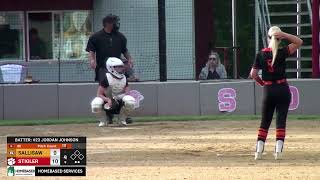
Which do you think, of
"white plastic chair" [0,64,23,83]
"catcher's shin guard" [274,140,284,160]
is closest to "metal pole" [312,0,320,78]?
"white plastic chair" [0,64,23,83]

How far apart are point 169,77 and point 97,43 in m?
3.23

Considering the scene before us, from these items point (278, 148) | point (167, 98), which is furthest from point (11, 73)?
point (278, 148)

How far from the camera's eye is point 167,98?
16.8m

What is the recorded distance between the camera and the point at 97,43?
15.2 meters

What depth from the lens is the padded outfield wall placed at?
16.5 metres

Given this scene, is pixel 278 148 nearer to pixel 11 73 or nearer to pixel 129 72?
Answer: pixel 129 72

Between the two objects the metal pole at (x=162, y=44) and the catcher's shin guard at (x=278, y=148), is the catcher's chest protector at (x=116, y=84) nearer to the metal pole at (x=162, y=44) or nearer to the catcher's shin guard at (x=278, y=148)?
the metal pole at (x=162, y=44)

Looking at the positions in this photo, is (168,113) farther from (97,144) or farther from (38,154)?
(38,154)

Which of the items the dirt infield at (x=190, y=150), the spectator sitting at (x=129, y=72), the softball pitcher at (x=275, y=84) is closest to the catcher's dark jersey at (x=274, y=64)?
the softball pitcher at (x=275, y=84)

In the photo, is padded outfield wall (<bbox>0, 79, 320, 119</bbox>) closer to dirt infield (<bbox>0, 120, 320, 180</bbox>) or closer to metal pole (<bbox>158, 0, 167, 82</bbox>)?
metal pole (<bbox>158, 0, 167, 82</bbox>)

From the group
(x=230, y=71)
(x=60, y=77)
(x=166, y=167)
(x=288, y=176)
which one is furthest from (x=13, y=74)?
(x=288, y=176)

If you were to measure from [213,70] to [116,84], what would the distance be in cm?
421
